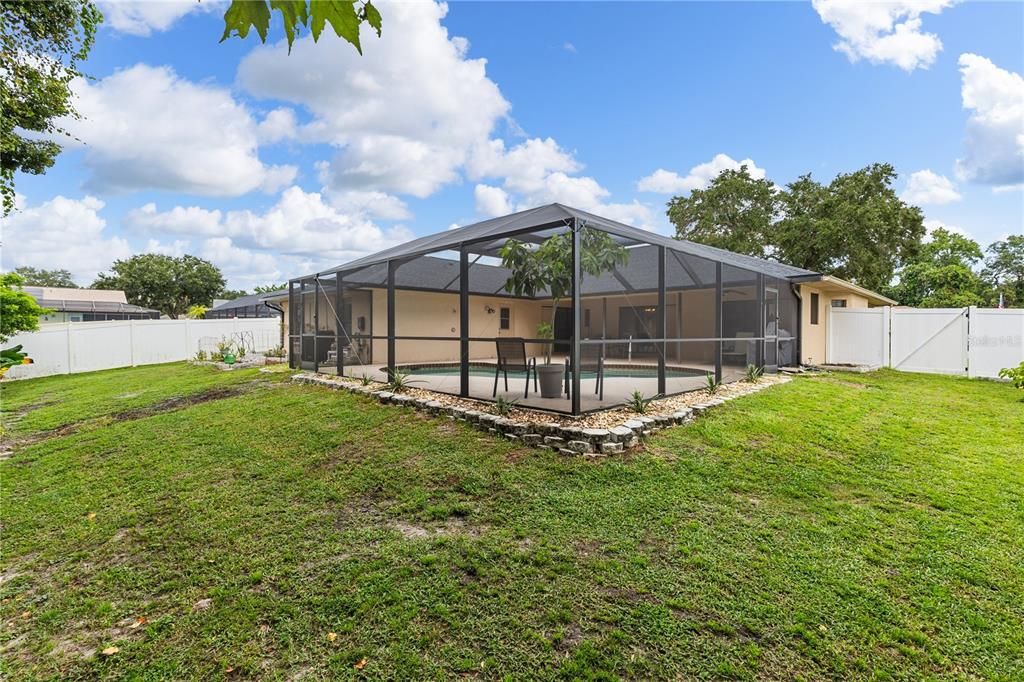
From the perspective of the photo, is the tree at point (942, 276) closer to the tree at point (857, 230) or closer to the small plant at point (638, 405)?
the tree at point (857, 230)

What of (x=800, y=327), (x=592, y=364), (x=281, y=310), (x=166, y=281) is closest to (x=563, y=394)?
(x=592, y=364)

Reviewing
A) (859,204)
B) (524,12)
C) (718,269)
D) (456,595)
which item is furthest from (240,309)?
(859,204)

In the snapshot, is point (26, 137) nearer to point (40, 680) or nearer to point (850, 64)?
point (40, 680)

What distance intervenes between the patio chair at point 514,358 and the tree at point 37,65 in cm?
747

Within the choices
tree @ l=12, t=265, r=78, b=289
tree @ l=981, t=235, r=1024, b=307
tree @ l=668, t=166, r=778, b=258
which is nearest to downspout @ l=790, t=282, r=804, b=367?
tree @ l=668, t=166, r=778, b=258

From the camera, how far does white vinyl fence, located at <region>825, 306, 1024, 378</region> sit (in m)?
9.44

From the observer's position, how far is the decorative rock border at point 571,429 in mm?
4402

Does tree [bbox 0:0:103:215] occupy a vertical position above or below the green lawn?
above

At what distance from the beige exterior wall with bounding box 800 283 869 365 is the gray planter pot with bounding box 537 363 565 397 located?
27.1 ft

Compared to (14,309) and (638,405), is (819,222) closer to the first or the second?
(638,405)

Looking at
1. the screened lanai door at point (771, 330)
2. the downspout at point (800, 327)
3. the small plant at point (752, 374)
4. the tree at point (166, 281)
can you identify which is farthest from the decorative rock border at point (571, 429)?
the tree at point (166, 281)

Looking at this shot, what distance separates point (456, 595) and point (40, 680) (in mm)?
1781

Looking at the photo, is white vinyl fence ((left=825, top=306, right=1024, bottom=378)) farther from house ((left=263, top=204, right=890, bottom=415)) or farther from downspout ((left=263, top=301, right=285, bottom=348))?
downspout ((left=263, top=301, right=285, bottom=348))

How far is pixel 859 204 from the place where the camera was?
18.1m
